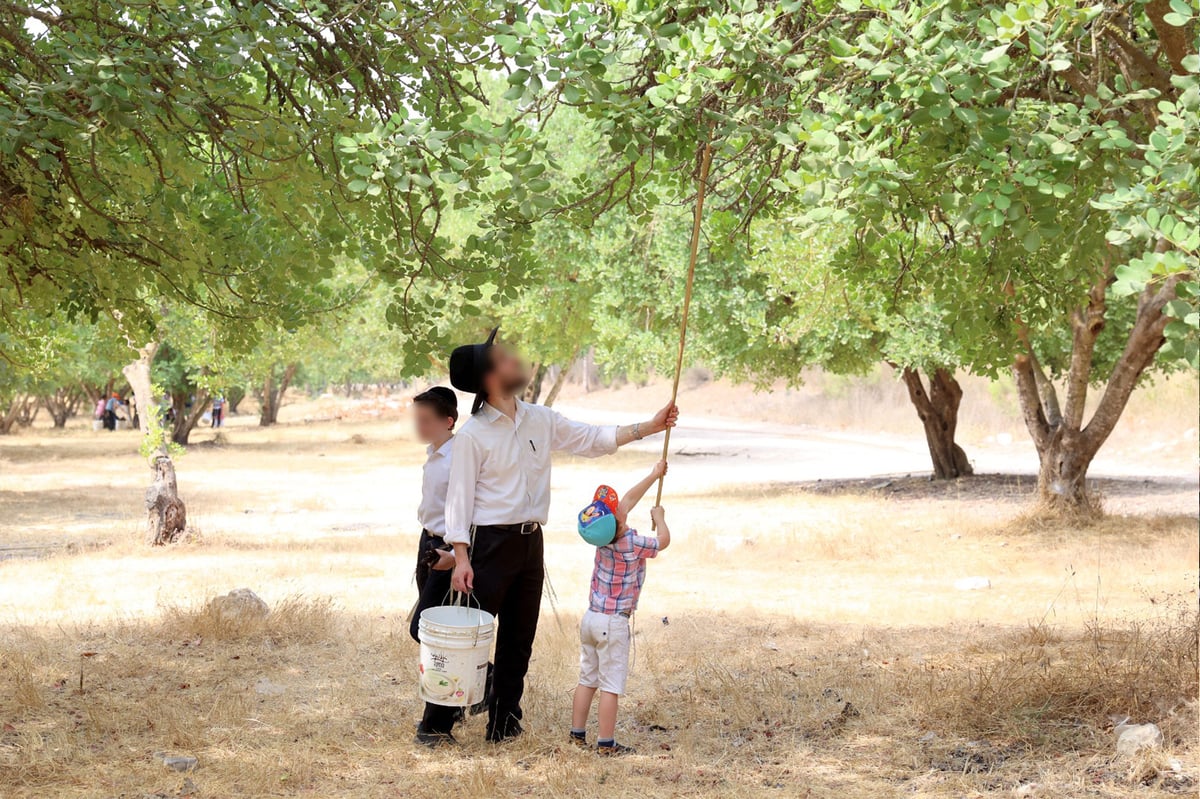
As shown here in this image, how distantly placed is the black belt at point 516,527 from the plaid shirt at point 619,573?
1.15 ft

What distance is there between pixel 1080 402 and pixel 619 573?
1073 cm

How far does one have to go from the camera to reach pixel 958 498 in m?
19.1

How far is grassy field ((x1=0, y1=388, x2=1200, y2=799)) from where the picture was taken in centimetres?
521

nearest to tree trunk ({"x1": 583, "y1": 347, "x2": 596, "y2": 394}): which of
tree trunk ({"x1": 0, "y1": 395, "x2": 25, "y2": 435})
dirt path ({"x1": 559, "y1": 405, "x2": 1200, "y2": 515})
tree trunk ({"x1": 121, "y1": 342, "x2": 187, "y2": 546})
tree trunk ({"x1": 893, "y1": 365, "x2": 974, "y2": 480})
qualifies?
dirt path ({"x1": 559, "y1": 405, "x2": 1200, "y2": 515})

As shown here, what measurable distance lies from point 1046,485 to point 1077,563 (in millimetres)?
2993

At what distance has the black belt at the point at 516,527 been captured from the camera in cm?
535

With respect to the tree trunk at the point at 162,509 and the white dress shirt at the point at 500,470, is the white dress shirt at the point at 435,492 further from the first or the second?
the tree trunk at the point at 162,509

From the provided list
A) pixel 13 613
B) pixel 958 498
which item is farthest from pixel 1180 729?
pixel 958 498

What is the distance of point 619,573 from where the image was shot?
5.34m

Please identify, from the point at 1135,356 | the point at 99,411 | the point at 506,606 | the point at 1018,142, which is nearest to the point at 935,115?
the point at 1018,142

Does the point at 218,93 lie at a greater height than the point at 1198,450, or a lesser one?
greater

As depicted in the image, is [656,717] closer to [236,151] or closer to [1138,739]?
[1138,739]

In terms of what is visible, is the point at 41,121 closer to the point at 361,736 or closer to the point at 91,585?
the point at 361,736

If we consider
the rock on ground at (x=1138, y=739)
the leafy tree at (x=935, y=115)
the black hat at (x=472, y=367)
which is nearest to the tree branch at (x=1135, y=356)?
the leafy tree at (x=935, y=115)
